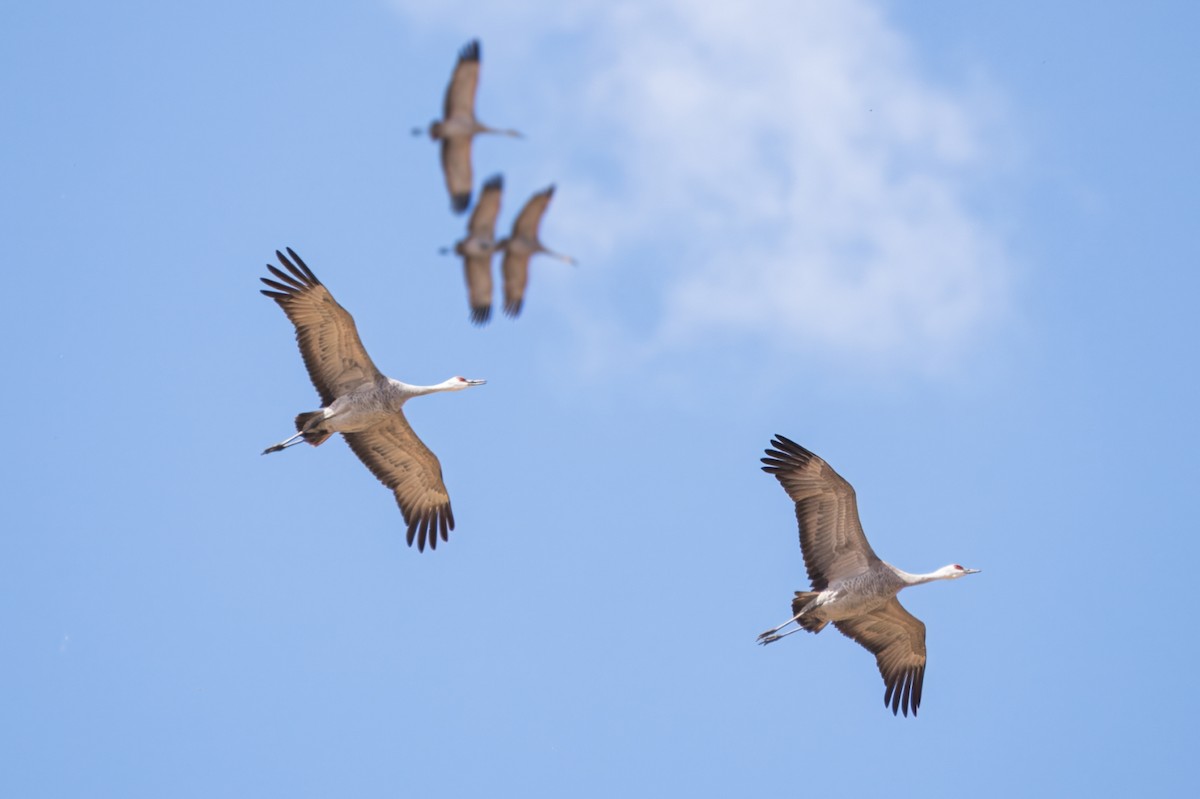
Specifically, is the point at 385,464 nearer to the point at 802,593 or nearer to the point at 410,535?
the point at 410,535

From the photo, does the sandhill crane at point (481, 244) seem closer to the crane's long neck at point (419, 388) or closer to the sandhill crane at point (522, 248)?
the sandhill crane at point (522, 248)

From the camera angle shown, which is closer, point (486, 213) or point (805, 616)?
point (486, 213)

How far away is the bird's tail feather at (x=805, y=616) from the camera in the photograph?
88.9 ft

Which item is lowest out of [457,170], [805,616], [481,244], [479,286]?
[805,616]

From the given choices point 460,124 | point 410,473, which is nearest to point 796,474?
point 410,473

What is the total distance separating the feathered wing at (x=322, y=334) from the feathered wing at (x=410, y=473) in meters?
1.11

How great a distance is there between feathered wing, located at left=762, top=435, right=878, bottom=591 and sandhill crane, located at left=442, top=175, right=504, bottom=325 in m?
7.05

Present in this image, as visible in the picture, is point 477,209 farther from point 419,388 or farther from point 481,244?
point 419,388

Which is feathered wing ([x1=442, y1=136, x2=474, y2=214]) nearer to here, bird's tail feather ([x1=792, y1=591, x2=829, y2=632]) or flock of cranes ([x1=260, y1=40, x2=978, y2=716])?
flock of cranes ([x1=260, y1=40, x2=978, y2=716])

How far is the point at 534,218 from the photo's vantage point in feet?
70.2

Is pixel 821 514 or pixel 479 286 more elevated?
pixel 821 514

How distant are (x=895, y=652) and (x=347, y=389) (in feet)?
34.0

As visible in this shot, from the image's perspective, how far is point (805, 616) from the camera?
89.0 feet

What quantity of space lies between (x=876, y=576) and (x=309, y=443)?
383 inches
